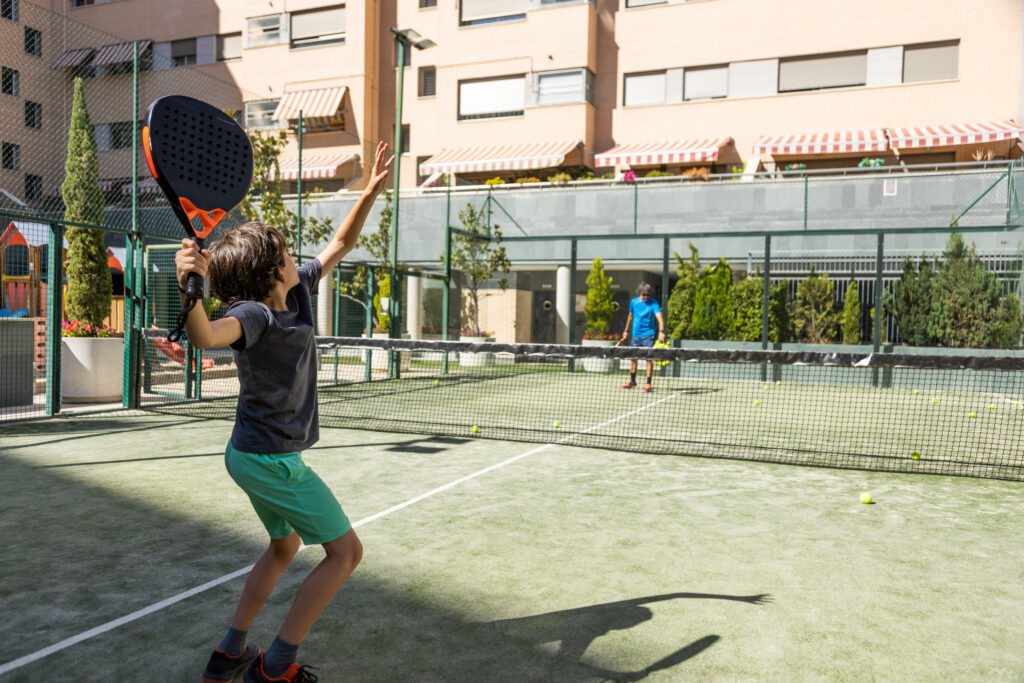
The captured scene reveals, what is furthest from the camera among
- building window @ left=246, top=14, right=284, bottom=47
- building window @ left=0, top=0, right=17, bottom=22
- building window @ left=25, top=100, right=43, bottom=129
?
building window @ left=246, top=14, right=284, bottom=47

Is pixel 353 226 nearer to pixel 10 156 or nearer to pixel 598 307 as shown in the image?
pixel 10 156

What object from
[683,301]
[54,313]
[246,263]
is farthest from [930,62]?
[246,263]

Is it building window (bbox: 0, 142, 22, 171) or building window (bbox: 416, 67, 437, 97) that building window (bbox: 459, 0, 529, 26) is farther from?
building window (bbox: 0, 142, 22, 171)

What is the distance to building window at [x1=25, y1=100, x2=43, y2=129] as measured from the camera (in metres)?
10.4

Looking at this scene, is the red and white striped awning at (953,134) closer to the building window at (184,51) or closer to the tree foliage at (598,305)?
the tree foliage at (598,305)

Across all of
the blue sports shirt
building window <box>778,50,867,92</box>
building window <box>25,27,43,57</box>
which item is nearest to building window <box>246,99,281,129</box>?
building window <box>778,50,867,92</box>

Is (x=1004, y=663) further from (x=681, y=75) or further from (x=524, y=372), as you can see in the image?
(x=681, y=75)

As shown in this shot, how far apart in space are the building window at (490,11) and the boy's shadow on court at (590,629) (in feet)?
88.7

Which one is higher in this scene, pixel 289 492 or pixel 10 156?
pixel 10 156

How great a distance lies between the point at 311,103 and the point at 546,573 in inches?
1115

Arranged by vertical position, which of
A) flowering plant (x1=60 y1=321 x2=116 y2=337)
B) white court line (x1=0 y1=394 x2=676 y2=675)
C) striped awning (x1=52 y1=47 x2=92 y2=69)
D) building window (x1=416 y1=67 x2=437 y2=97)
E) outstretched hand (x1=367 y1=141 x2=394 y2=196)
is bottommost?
white court line (x1=0 y1=394 x2=676 y2=675)

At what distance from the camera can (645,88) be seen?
26.4 m

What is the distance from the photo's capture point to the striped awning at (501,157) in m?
25.5

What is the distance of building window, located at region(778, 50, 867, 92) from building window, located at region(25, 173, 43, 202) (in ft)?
69.5
